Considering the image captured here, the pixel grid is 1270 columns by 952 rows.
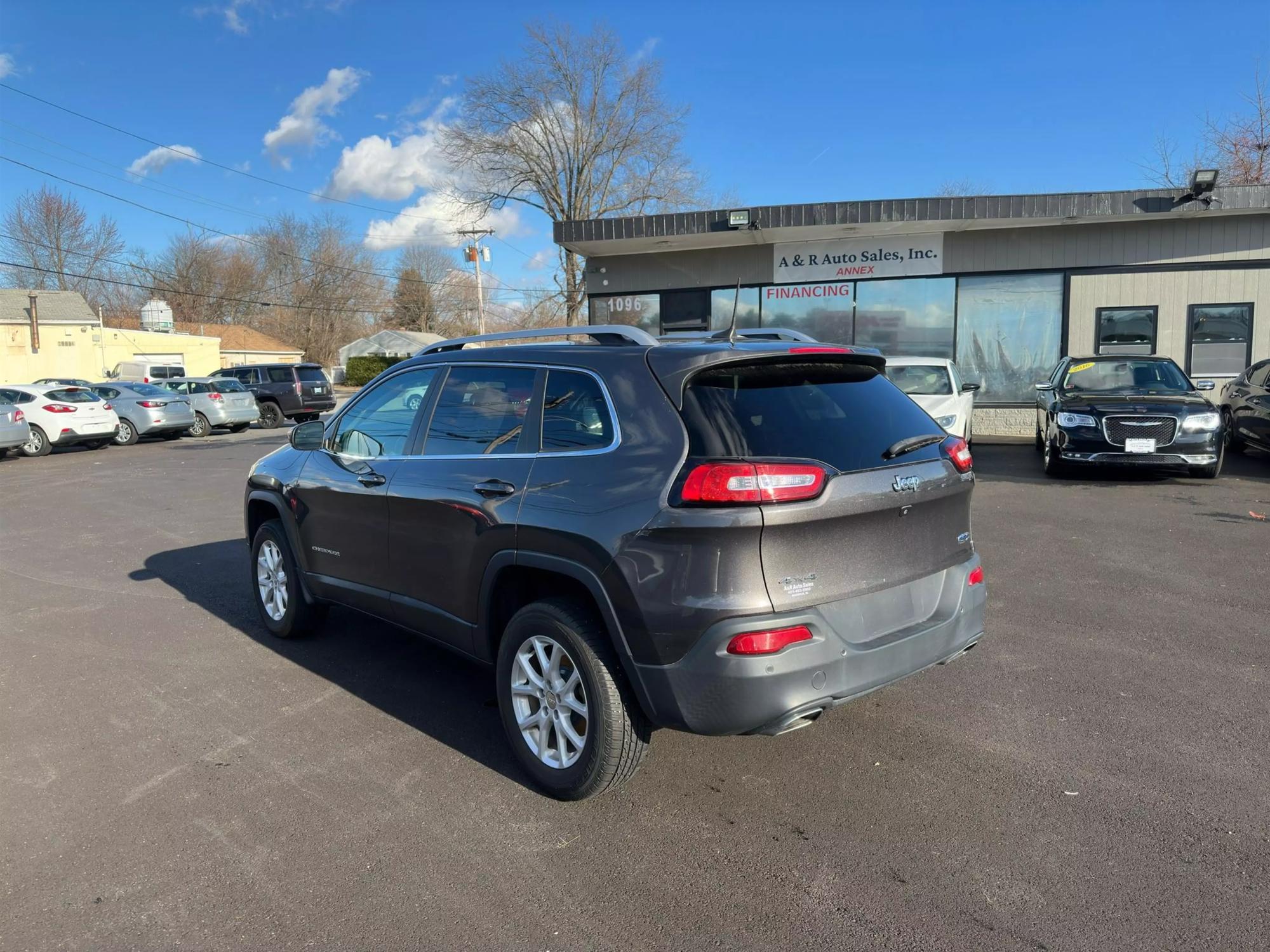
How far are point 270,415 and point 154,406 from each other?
4.73m

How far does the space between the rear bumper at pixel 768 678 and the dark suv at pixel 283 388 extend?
80.0 feet

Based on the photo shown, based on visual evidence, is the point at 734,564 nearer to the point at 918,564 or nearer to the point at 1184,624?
the point at 918,564

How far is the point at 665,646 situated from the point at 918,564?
110 centimetres

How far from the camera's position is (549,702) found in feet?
11.7

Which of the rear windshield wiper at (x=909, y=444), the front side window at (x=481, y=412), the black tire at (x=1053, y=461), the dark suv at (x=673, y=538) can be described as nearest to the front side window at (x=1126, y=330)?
the black tire at (x=1053, y=461)

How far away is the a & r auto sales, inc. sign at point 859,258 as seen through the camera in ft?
56.8

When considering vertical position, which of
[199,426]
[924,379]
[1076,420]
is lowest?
[199,426]

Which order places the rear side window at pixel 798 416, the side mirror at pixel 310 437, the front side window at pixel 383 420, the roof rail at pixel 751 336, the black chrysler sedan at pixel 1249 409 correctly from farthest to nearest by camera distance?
1. the black chrysler sedan at pixel 1249 409
2. the side mirror at pixel 310 437
3. the front side window at pixel 383 420
4. the roof rail at pixel 751 336
5. the rear side window at pixel 798 416

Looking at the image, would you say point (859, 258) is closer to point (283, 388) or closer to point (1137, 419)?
point (1137, 419)

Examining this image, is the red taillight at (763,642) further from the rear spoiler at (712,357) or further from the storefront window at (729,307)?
the storefront window at (729,307)

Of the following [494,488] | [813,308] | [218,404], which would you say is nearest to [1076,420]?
[813,308]

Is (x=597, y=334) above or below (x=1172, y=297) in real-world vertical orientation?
below

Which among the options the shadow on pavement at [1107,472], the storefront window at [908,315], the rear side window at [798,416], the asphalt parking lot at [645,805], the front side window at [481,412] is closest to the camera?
the asphalt parking lot at [645,805]

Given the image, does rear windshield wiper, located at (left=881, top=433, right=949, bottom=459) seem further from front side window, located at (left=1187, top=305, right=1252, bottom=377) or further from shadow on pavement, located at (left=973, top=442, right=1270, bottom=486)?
front side window, located at (left=1187, top=305, right=1252, bottom=377)
